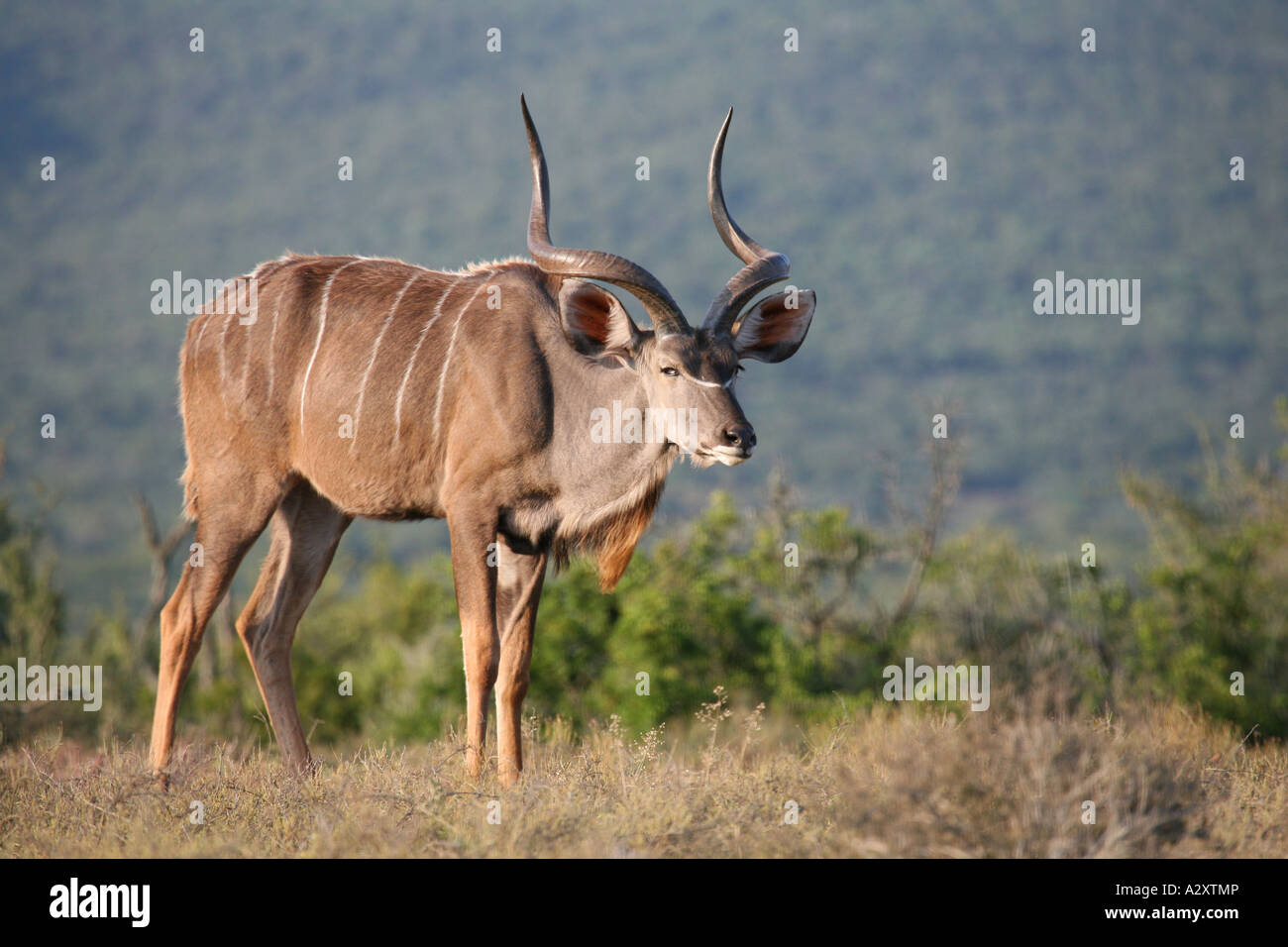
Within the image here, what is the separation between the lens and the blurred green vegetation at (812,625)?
51.1ft

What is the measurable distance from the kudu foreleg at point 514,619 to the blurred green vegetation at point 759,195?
1923 cm

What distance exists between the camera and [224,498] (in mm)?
7812

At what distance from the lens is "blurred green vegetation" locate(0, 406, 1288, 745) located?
51.1 feet

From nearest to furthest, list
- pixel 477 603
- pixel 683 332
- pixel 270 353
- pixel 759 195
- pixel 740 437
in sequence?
pixel 740 437 → pixel 477 603 → pixel 683 332 → pixel 270 353 → pixel 759 195

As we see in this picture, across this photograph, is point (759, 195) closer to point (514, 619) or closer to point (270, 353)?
point (270, 353)

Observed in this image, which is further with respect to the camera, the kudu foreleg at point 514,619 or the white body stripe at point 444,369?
the white body stripe at point 444,369

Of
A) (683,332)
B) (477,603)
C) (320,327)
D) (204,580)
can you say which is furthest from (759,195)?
(477,603)

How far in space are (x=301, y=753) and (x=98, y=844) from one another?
204 centimetres

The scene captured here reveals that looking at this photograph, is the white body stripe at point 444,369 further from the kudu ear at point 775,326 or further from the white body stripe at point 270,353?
the kudu ear at point 775,326

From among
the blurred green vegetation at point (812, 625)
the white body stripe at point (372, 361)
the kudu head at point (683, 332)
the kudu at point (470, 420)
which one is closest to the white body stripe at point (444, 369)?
the kudu at point (470, 420)

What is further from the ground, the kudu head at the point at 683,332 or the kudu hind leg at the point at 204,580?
the kudu head at the point at 683,332

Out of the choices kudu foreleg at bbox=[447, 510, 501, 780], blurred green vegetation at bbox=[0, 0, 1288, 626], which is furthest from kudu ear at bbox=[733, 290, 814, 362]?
blurred green vegetation at bbox=[0, 0, 1288, 626]

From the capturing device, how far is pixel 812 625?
17.0 metres

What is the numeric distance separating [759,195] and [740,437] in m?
117
